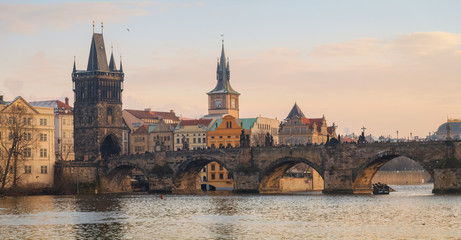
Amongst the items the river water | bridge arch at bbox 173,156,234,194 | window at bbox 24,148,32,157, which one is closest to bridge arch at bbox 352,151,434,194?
the river water

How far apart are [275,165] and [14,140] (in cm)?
3828

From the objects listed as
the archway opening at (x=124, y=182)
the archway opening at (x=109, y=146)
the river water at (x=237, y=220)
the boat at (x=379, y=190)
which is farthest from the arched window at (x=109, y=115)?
the river water at (x=237, y=220)

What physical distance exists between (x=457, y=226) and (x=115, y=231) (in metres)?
26.5

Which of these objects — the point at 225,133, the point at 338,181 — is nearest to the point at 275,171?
the point at 338,181

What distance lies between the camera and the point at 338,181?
126 m

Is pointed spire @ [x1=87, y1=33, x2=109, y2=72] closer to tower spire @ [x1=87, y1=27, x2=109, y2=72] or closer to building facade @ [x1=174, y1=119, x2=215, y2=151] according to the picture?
tower spire @ [x1=87, y1=27, x2=109, y2=72]

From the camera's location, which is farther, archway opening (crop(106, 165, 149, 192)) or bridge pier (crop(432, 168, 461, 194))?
archway opening (crop(106, 165, 149, 192))

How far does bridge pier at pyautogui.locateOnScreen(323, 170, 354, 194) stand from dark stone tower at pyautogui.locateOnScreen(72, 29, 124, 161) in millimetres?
56216

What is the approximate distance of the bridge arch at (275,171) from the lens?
13062 centimetres

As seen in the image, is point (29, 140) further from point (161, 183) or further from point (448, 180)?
point (448, 180)

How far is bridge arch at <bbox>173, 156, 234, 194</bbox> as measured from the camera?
146 metres

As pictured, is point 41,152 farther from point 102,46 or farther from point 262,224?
point 262,224

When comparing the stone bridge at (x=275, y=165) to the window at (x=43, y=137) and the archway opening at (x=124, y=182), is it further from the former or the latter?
the window at (x=43, y=137)

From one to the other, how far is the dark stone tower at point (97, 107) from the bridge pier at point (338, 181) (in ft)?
184
